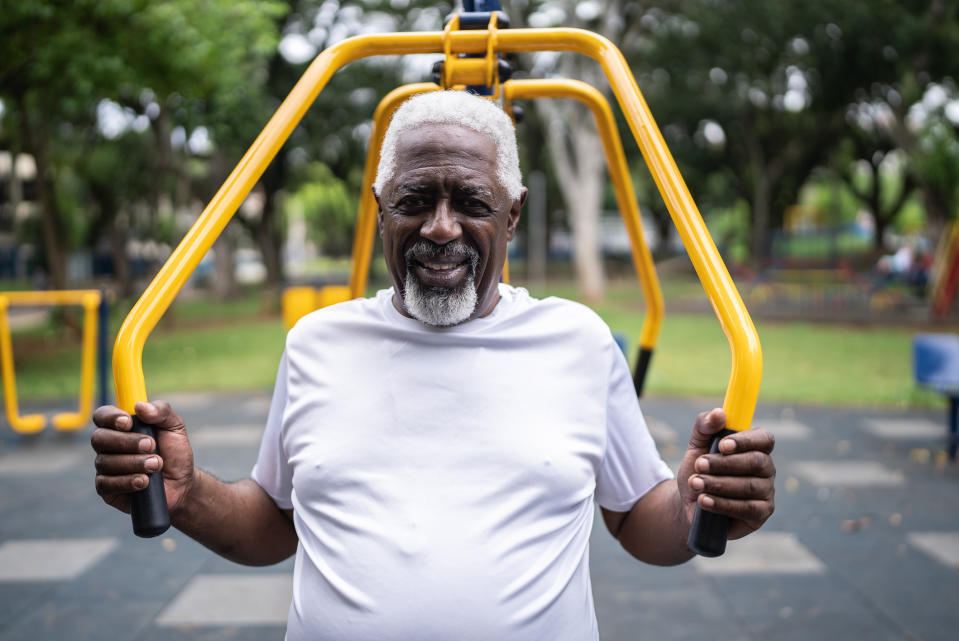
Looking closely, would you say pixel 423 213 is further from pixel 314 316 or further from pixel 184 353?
pixel 184 353

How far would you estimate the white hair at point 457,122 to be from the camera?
1542mm

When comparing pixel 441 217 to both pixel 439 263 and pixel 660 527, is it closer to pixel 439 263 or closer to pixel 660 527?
pixel 439 263

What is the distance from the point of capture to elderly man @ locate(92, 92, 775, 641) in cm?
142

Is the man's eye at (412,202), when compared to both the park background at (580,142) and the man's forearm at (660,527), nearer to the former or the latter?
the man's forearm at (660,527)

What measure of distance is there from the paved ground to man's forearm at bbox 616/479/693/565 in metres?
1.72

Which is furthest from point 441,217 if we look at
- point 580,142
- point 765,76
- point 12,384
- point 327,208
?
point 327,208

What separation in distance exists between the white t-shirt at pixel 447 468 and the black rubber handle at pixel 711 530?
0.27m

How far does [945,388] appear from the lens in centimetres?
573

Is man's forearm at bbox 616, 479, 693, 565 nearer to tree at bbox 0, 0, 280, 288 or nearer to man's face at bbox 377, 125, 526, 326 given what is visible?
man's face at bbox 377, 125, 526, 326

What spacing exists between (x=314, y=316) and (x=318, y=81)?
0.51 metres

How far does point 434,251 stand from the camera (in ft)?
4.95

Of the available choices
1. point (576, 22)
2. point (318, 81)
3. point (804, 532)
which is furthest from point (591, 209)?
point (318, 81)

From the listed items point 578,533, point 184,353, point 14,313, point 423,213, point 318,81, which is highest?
point 318,81

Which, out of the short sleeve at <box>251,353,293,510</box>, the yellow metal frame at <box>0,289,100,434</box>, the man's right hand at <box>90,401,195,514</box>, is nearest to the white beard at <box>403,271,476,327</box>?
the short sleeve at <box>251,353,293,510</box>
